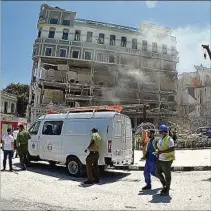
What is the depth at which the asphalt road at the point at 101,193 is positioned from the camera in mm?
7441

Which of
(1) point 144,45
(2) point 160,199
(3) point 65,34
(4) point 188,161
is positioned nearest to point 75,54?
(3) point 65,34

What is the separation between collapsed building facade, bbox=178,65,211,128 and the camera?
5594 centimetres

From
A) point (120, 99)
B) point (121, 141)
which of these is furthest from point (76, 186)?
point (120, 99)

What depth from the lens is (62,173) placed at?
12641 millimetres

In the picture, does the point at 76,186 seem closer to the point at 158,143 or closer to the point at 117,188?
the point at 117,188

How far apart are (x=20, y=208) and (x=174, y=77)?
175 feet

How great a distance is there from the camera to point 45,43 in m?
51.4

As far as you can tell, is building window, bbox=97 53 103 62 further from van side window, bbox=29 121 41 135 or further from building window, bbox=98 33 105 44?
van side window, bbox=29 121 41 135

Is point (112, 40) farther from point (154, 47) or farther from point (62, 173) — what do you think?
point (62, 173)

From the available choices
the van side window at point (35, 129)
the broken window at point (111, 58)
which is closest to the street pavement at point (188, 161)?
the van side window at point (35, 129)

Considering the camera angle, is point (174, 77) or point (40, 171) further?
point (174, 77)

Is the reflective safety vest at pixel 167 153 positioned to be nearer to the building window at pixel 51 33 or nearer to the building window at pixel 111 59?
the building window at pixel 51 33

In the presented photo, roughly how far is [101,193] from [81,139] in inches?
128

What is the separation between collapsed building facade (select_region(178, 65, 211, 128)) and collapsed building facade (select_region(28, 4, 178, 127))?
292 centimetres
